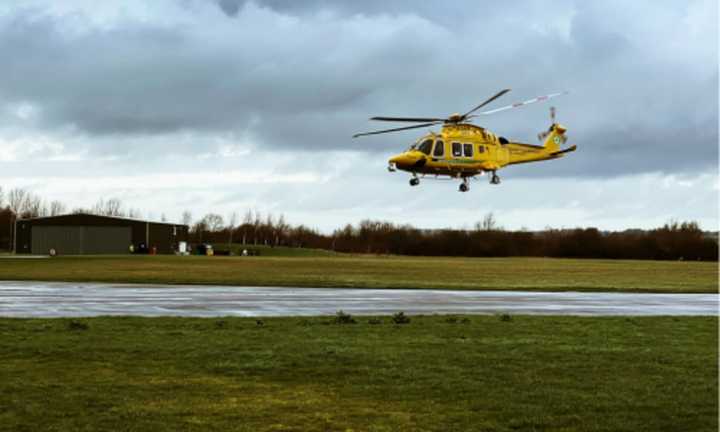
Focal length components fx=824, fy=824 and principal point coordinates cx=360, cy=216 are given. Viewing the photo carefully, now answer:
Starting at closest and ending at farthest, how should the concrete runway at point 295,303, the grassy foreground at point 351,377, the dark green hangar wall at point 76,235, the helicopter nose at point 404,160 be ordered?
the grassy foreground at point 351,377, the concrete runway at point 295,303, the helicopter nose at point 404,160, the dark green hangar wall at point 76,235

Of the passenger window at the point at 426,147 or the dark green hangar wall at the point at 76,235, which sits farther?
the dark green hangar wall at the point at 76,235

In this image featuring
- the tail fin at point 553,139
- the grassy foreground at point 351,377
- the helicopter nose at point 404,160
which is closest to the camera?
the grassy foreground at point 351,377

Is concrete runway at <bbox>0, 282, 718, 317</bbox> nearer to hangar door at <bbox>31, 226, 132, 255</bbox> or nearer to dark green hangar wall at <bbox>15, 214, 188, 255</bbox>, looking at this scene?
hangar door at <bbox>31, 226, 132, 255</bbox>

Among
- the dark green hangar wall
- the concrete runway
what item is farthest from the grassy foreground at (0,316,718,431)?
the dark green hangar wall

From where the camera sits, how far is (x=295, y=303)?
26.8 m

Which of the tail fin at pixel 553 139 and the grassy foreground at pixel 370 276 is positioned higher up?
the tail fin at pixel 553 139

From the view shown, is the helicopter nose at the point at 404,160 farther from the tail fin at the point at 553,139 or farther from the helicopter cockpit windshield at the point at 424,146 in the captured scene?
the tail fin at the point at 553,139

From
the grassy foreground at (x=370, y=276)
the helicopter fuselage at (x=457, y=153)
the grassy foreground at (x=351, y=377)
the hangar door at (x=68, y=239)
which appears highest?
the helicopter fuselage at (x=457, y=153)

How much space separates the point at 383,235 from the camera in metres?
168

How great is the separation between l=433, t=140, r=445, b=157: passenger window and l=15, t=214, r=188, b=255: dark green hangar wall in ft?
258

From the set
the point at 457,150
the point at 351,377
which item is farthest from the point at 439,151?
the point at 351,377

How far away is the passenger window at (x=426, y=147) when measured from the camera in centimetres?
3347

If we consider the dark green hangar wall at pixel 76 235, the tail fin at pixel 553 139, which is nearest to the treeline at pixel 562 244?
the dark green hangar wall at pixel 76 235

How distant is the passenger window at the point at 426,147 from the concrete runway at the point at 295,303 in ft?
19.1
